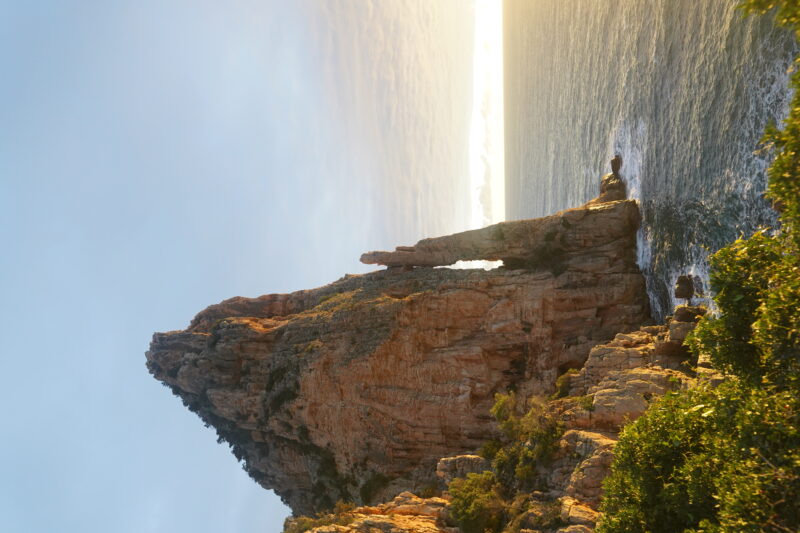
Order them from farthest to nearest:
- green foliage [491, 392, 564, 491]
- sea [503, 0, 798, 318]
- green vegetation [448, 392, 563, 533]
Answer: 1. green foliage [491, 392, 564, 491]
2. green vegetation [448, 392, 563, 533]
3. sea [503, 0, 798, 318]

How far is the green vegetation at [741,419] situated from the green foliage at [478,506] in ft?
29.5

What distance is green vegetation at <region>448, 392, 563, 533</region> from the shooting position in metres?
29.5

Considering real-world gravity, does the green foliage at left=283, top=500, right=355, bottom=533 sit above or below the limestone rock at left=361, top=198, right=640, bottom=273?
below

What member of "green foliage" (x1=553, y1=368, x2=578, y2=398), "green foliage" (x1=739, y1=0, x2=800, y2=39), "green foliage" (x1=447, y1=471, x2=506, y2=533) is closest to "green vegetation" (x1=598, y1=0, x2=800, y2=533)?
"green foliage" (x1=739, y1=0, x2=800, y2=39)

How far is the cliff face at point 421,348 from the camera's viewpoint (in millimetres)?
43094

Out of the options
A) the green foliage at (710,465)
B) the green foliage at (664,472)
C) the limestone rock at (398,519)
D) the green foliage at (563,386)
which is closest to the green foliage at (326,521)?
the limestone rock at (398,519)

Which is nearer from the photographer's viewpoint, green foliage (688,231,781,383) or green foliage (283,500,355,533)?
green foliage (688,231,781,383)

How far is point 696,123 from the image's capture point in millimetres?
34250

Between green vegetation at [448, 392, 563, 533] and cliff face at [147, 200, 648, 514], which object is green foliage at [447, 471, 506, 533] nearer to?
green vegetation at [448, 392, 563, 533]

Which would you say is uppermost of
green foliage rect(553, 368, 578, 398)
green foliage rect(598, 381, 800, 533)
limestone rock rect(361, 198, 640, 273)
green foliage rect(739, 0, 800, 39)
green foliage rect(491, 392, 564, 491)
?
limestone rock rect(361, 198, 640, 273)

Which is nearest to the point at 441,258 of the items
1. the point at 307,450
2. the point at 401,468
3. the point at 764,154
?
the point at 401,468

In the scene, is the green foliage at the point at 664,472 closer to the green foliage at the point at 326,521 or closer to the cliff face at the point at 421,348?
the green foliage at the point at 326,521

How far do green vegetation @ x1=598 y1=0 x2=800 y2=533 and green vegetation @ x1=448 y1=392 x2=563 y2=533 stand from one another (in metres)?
6.79

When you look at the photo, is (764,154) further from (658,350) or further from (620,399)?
(620,399)
